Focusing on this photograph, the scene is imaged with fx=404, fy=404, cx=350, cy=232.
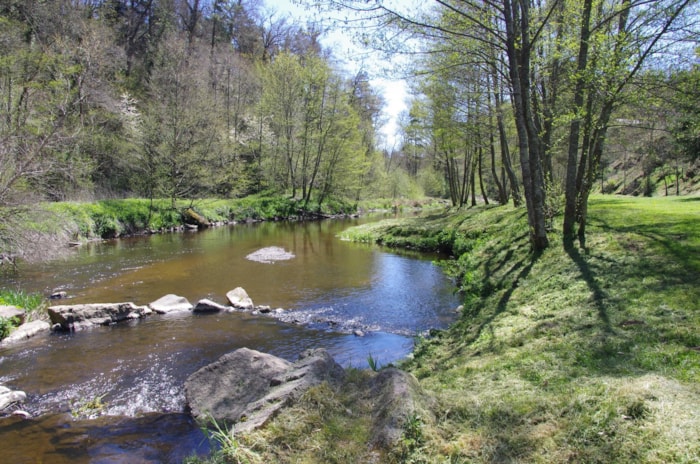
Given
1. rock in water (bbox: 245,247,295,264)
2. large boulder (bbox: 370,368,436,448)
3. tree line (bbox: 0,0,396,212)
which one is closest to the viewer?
large boulder (bbox: 370,368,436,448)

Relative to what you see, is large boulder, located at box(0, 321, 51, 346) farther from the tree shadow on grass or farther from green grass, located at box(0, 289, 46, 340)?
the tree shadow on grass

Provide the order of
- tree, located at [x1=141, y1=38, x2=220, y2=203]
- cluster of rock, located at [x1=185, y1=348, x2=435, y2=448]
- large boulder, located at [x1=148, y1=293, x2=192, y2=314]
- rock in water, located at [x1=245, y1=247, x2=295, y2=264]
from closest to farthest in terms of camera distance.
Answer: cluster of rock, located at [x1=185, y1=348, x2=435, y2=448] → large boulder, located at [x1=148, y1=293, x2=192, y2=314] → rock in water, located at [x1=245, y1=247, x2=295, y2=264] → tree, located at [x1=141, y1=38, x2=220, y2=203]

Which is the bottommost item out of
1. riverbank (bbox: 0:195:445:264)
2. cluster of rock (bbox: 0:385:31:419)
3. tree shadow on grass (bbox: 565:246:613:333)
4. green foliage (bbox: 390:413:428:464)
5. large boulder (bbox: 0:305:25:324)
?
cluster of rock (bbox: 0:385:31:419)

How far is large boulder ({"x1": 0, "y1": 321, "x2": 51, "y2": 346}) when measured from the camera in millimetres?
7898

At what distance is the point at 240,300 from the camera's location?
1039cm

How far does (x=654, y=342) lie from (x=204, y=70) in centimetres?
4073

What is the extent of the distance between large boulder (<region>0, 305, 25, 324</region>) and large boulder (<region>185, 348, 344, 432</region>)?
5.50 metres

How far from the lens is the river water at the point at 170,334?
4980 millimetres

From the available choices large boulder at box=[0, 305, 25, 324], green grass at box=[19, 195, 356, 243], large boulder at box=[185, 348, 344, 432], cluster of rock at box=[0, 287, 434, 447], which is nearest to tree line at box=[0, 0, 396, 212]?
green grass at box=[19, 195, 356, 243]

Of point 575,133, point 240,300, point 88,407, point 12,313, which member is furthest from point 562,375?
point 12,313

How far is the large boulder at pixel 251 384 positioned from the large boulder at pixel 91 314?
15.0 ft

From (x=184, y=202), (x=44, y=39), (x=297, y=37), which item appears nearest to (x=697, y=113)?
(x=184, y=202)

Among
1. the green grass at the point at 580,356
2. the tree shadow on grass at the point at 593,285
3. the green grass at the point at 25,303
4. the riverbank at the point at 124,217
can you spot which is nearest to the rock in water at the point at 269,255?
the riverbank at the point at 124,217

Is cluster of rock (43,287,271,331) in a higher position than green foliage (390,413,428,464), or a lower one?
lower
